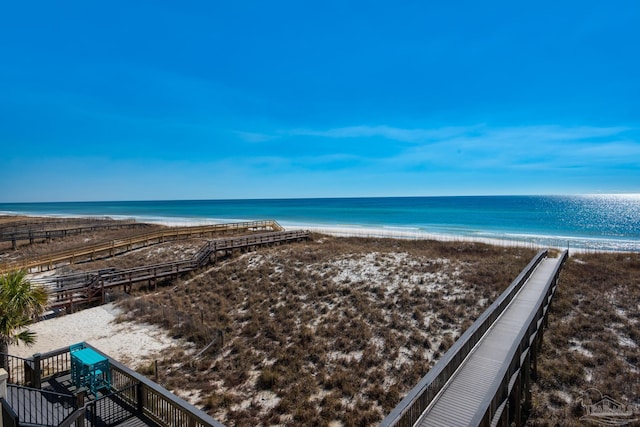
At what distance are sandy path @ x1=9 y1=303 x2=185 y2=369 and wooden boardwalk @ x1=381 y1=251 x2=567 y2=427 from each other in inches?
419

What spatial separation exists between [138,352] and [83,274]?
1016cm

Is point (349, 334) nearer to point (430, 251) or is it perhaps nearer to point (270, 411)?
point (270, 411)

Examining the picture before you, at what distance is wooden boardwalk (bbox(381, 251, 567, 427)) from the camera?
6.89 m

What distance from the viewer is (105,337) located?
48.6 ft

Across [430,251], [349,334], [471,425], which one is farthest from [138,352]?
[430,251]

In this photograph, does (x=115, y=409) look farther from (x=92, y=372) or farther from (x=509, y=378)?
(x=509, y=378)

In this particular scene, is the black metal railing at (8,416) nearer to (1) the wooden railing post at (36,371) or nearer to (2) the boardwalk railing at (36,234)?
(1) the wooden railing post at (36,371)

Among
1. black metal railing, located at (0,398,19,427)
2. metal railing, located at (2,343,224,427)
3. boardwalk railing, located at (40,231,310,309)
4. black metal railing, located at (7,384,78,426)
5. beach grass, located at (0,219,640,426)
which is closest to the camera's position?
black metal railing, located at (0,398,19,427)

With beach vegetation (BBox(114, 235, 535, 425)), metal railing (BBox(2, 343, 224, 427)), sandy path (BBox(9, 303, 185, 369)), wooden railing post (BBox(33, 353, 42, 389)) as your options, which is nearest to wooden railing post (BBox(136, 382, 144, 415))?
metal railing (BBox(2, 343, 224, 427))

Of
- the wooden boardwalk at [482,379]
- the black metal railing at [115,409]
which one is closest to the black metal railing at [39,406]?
the black metal railing at [115,409]

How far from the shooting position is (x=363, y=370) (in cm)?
1164

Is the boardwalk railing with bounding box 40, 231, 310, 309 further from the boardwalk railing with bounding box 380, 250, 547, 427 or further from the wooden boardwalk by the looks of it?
the wooden boardwalk

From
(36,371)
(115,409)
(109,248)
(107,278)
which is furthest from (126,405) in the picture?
(109,248)

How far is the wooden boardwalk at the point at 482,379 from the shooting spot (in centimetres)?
689
